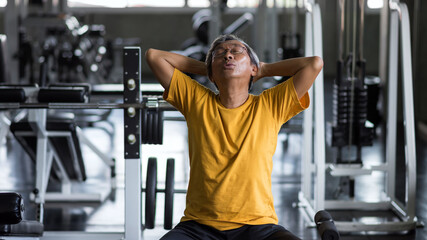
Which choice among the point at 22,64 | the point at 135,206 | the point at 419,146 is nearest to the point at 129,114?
the point at 135,206

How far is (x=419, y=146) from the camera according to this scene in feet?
16.6

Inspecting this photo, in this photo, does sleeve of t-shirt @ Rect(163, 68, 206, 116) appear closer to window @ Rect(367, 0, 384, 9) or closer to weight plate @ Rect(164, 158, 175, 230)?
weight plate @ Rect(164, 158, 175, 230)

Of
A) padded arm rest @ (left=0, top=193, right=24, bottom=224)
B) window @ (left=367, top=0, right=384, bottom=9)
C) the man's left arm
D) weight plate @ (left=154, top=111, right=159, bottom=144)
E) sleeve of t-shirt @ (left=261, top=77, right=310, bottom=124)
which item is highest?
window @ (left=367, top=0, right=384, bottom=9)

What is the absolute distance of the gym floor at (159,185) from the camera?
123 inches

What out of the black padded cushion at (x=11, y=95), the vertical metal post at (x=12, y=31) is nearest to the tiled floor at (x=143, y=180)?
the black padded cushion at (x=11, y=95)

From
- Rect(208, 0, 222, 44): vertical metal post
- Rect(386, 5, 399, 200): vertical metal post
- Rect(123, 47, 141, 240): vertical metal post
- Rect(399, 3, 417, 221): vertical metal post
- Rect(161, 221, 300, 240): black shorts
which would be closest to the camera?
Rect(161, 221, 300, 240): black shorts

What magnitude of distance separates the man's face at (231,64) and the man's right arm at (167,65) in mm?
121

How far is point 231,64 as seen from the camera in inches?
71.6

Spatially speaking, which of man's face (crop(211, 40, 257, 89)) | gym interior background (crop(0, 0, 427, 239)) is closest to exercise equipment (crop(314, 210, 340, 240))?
man's face (crop(211, 40, 257, 89))

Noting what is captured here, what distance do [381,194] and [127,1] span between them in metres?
8.33

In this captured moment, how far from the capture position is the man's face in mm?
1823

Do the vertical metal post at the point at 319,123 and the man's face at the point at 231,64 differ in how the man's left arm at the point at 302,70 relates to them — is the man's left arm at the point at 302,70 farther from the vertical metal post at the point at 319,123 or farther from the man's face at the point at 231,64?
the vertical metal post at the point at 319,123

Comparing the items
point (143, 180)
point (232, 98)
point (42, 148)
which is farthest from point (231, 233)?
point (143, 180)

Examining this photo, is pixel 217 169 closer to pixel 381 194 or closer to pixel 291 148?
pixel 381 194
